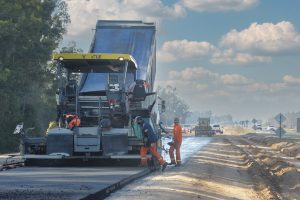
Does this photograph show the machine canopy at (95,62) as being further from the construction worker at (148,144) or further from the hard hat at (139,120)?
the construction worker at (148,144)

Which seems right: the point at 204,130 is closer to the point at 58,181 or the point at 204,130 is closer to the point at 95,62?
the point at 95,62

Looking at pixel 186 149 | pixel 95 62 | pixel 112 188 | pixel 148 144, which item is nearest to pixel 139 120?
pixel 148 144

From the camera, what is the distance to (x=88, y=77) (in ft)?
73.5

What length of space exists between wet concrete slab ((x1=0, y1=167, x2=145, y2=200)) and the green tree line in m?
20.3

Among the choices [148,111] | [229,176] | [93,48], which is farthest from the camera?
[93,48]

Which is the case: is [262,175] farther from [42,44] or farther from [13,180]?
[42,44]

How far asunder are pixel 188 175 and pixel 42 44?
2646 cm

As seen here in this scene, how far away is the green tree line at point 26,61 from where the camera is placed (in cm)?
3922

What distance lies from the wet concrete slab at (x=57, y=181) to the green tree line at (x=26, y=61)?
20266 mm

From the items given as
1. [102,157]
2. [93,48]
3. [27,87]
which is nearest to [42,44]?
[27,87]

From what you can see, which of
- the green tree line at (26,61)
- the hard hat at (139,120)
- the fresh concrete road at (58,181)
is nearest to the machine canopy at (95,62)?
the hard hat at (139,120)

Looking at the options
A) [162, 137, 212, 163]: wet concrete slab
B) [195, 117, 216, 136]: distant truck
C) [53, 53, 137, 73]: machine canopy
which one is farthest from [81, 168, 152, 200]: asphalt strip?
[195, 117, 216, 136]: distant truck

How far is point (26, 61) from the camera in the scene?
43094 millimetres

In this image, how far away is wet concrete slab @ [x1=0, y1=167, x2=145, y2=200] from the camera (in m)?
12.8
